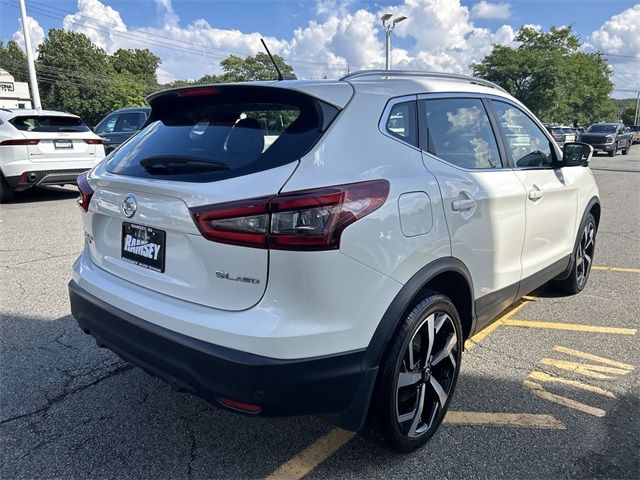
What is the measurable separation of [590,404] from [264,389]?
2.14 meters

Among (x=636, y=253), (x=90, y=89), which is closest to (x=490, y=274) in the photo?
(x=636, y=253)

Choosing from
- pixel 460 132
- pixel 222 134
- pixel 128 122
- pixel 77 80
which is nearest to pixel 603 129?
pixel 128 122

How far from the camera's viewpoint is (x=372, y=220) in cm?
208

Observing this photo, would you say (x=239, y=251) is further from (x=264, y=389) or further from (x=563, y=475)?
(x=563, y=475)

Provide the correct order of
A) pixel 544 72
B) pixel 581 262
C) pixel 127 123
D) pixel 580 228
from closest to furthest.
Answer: pixel 580 228
pixel 581 262
pixel 127 123
pixel 544 72

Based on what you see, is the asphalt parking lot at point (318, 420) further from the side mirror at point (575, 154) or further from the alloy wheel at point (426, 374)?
the side mirror at point (575, 154)

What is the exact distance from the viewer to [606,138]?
27766 mm

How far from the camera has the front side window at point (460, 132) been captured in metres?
2.71

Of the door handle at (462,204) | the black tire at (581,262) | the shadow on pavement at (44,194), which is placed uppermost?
the door handle at (462,204)

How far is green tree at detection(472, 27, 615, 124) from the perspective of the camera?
50906 mm

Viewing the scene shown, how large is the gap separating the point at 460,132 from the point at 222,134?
1422mm

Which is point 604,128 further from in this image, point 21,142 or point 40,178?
point 21,142

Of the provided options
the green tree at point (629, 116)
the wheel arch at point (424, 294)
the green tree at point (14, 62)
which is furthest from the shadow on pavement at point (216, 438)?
the green tree at point (629, 116)

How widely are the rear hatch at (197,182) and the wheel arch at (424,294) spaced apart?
1.88 ft
